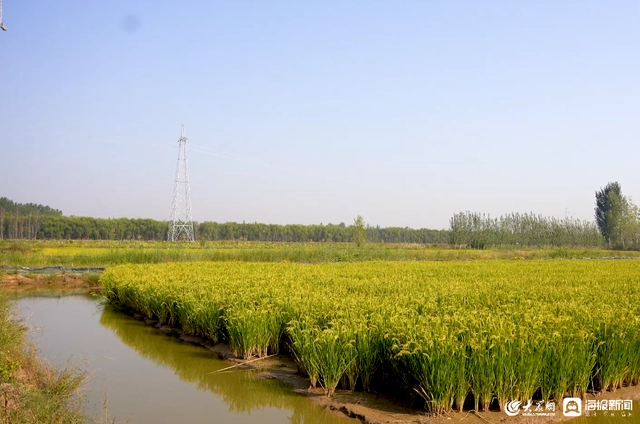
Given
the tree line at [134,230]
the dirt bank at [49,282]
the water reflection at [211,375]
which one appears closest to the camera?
the water reflection at [211,375]

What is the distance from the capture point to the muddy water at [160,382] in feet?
23.1

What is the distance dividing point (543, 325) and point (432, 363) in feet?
7.75

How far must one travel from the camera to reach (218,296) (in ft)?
38.1

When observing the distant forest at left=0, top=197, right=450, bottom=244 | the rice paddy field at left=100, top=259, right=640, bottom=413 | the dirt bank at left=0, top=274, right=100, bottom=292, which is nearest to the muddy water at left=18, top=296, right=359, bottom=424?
the rice paddy field at left=100, top=259, right=640, bottom=413

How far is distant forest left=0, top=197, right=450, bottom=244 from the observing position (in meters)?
86.0

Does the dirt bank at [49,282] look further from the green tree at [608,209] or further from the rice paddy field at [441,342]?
the green tree at [608,209]

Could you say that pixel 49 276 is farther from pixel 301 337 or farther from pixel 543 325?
pixel 543 325

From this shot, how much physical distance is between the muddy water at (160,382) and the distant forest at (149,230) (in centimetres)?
6643

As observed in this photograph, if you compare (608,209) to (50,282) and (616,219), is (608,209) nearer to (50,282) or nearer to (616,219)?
(616,219)

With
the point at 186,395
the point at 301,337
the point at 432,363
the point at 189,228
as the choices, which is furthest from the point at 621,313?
the point at 189,228

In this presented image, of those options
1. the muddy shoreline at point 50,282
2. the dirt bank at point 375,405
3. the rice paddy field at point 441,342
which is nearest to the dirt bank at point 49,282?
the muddy shoreline at point 50,282

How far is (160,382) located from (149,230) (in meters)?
90.7

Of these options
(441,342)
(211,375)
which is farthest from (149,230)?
(441,342)

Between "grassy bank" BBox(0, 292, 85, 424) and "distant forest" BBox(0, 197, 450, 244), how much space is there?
71060 millimetres
